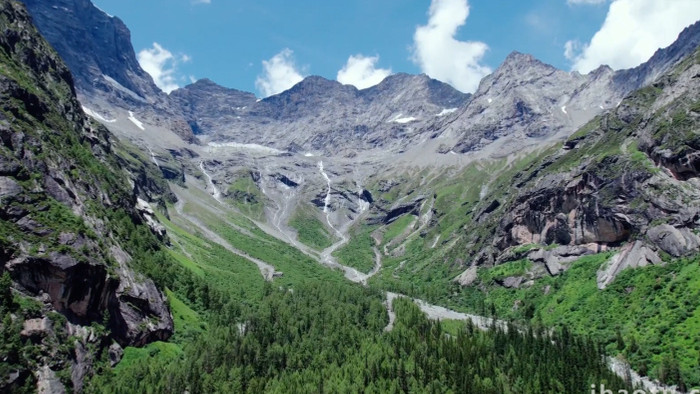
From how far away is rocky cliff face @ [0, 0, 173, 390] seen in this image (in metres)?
90.1

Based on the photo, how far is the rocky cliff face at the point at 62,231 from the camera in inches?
3548

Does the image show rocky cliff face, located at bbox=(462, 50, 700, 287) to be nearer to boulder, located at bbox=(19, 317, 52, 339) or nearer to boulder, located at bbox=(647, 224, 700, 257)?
boulder, located at bbox=(647, 224, 700, 257)

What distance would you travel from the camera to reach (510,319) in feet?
524

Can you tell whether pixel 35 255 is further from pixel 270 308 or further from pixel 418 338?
pixel 418 338

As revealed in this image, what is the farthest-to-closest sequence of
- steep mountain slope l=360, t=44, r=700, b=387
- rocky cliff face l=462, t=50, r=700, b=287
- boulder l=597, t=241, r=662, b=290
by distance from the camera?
rocky cliff face l=462, t=50, r=700, b=287 < boulder l=597, t=241, r=662, b=290 < steep mountain slope l=360, t=44, r=700, b=387

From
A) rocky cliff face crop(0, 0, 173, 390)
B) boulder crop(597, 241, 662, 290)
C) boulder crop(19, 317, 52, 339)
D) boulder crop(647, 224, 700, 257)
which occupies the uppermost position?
boulder crop(647, 224, 700, 257)

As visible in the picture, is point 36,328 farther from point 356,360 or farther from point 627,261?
point 627,261

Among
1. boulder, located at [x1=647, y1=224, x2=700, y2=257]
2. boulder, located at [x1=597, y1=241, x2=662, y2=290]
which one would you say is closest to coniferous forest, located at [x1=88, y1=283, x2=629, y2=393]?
boulder, located at [x1=597, y1=241, x2=662, y2=290]

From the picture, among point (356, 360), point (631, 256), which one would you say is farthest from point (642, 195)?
point (356, 360)

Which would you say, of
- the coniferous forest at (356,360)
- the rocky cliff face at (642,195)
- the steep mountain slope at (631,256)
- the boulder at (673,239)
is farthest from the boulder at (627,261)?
the coniferous forest at (356,360)

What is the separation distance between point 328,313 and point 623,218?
338 ft

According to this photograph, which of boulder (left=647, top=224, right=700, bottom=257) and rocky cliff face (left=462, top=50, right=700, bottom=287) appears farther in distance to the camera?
rocky cliff face (left=462, top=50, right=700, bottom=287)

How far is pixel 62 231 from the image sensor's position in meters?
100

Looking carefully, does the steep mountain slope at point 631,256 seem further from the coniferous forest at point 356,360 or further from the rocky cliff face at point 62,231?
the rocky cliff face at point 62,231
